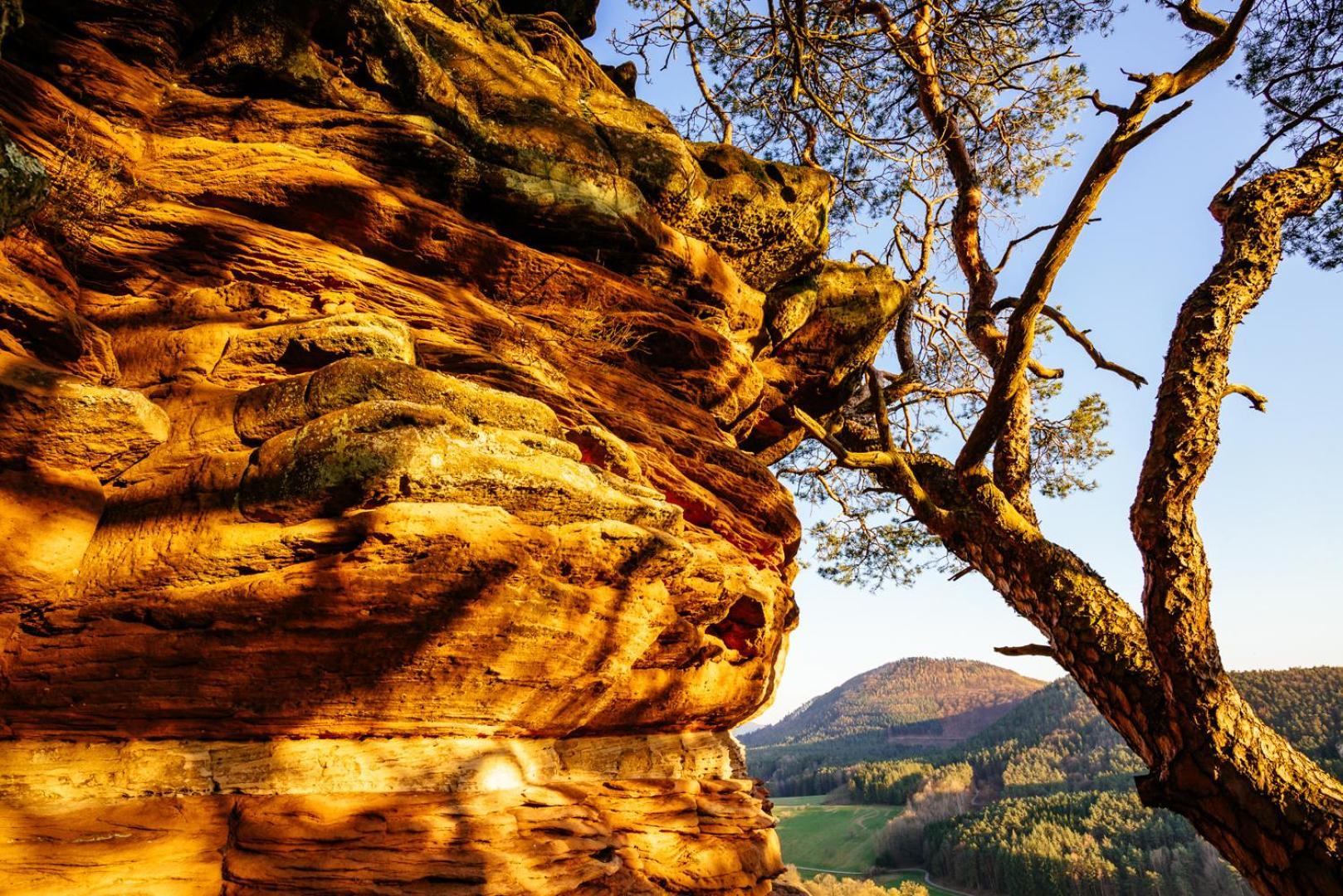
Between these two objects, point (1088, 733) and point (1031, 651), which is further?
point (1088, 733)

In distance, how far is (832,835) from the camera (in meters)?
73.9

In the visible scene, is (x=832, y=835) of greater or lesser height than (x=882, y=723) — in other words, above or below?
below

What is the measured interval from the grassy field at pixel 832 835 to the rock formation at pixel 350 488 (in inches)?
2719

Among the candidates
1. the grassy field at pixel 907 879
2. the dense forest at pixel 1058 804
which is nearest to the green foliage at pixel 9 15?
the dense forest at pixel 1058 804

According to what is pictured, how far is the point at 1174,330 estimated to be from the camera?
5477 mm

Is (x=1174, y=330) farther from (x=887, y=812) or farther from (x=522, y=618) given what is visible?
(x=887, y=812)

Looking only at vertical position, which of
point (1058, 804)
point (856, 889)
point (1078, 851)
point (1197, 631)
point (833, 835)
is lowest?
point (833, 835)

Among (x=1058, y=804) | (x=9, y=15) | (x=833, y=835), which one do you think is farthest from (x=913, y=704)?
(x=9, y=15)

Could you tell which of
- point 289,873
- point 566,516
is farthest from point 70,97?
point 289,873

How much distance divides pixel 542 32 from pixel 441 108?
4584mm

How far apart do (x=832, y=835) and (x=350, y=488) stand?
278 feet

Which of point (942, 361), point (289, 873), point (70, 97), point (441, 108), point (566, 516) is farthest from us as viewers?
point (942, 361)

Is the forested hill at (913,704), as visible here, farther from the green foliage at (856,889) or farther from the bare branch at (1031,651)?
the bare branch at (1031,651)

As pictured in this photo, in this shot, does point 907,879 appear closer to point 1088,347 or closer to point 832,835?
point 832,835
